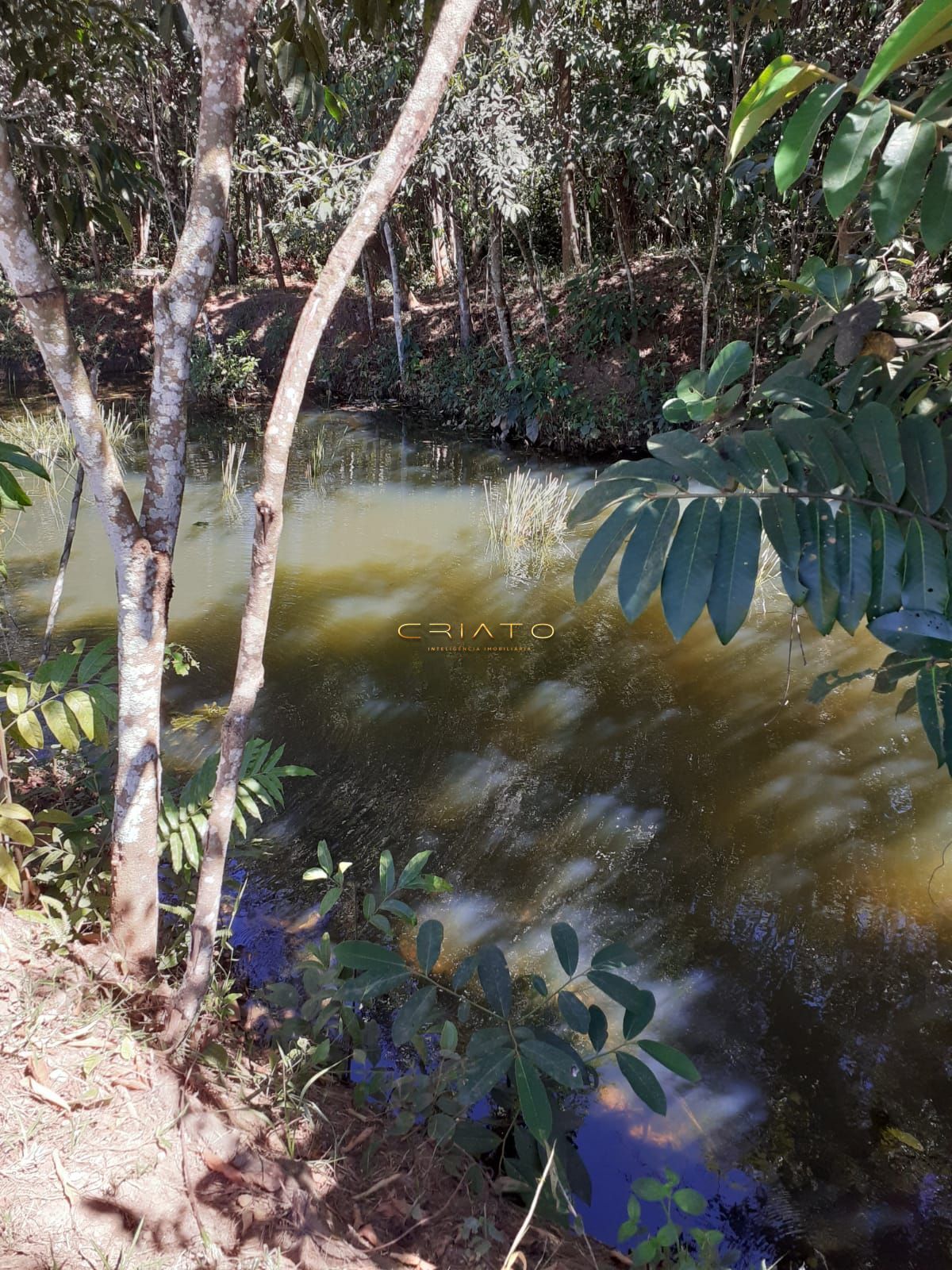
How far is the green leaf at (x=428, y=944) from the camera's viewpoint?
5.45ft

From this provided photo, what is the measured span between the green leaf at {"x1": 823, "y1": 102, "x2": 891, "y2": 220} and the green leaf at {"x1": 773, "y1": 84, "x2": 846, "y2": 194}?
3 centimetres

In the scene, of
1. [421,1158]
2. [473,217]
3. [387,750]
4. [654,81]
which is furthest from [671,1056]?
[473,217]

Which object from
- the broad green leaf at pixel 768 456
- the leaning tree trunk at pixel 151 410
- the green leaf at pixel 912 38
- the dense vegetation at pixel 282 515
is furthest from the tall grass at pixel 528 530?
the green leaf at pixel 912 38

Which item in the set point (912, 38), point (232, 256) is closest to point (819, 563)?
point (912, 38)

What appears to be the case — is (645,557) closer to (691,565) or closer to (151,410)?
(691,565)

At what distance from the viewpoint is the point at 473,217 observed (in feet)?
36.3

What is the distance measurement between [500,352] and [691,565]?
10621mm

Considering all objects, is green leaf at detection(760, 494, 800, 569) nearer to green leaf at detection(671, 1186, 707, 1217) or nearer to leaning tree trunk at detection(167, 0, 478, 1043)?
leaning tree trunk at detection(167, 0, 478, 1043)

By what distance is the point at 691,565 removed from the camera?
3.50 ft

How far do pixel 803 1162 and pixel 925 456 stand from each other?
187 centimetres

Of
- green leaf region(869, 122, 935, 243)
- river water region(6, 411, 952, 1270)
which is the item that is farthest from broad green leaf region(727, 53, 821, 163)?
river water region(6, 411, 952, 1270)

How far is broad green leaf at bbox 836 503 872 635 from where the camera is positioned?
3.66ft

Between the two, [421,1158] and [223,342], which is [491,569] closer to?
[421,1158]

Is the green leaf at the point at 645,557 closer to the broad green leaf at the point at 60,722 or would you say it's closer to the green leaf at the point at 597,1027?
the green leaf at the point at 597,1027
